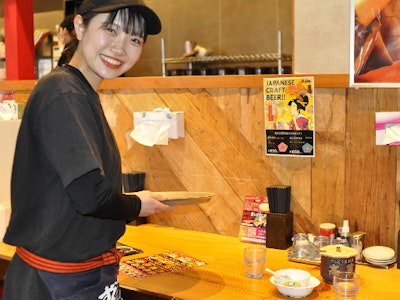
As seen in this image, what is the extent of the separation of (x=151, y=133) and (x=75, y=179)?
1.15 metres

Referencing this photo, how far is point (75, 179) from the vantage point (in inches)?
55.2

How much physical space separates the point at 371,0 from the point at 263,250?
37.8 inches

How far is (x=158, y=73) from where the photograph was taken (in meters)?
5.88

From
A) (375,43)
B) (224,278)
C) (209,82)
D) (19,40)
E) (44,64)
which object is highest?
(44,64)

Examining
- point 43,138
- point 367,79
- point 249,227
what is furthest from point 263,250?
point 43,138

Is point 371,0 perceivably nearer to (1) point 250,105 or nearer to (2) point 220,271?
(1) point 250,105

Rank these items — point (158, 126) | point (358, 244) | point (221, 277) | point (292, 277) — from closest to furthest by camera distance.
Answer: point (292, 277) < point (221, 277) < point (358, 244) < point (158, 126)

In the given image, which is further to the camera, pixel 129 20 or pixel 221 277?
pixel 221 277

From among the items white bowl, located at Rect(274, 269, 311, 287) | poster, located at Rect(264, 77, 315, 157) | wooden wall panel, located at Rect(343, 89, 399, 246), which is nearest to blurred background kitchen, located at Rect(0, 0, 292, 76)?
poster, located at Rect(264, 77, 315, 157)

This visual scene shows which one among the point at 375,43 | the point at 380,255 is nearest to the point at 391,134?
the point at 375,43

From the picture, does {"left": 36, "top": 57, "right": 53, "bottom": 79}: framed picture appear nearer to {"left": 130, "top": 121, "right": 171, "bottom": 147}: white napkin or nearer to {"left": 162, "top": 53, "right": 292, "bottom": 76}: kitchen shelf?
{"left": 162, "top": 53, "right": 292, "bottom": 76}: kitchen shelf

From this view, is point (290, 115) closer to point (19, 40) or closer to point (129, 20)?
point (129, 20)

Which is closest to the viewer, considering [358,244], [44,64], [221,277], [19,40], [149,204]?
[149,204]

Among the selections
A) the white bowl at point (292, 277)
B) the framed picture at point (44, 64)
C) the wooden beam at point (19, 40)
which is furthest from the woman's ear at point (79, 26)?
the framed picture at point (44, 64)
